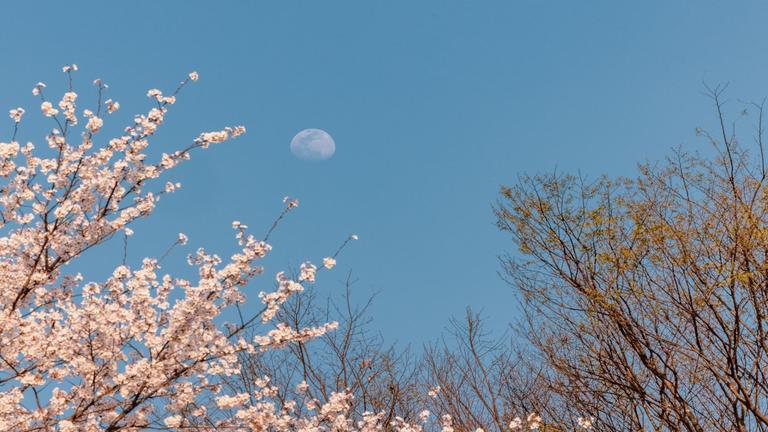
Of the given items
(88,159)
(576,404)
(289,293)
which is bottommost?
(576,404)

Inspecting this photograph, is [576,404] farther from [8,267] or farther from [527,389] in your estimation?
[8,267]

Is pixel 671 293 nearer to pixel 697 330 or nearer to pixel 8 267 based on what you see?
pixel 697 330

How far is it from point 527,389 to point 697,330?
14.5 ft

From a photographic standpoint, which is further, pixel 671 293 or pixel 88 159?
pixel 671 293

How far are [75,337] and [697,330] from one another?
21.8ft

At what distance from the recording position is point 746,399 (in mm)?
6355

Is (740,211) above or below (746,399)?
above

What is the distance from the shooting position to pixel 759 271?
658cm

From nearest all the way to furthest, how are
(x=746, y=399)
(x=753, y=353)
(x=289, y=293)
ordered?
(x=289, y=293) < (x=746, y=399) < (x=753, y=353)

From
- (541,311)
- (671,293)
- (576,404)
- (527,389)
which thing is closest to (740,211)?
(671,293)

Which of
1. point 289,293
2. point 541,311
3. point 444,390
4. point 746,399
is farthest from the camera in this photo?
point 444,390

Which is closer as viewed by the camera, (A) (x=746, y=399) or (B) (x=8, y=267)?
(B) (x=8, y=267)

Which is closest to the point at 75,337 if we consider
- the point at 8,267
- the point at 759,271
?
the point at 8,267

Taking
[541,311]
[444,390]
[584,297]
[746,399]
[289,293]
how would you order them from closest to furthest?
[289,293]
[746,399]
[584,297]
[541,311]
[444,390]
